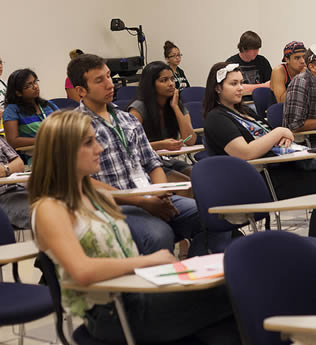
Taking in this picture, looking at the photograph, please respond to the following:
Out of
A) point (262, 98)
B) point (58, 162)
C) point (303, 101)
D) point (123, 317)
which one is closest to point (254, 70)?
point (262, 98)

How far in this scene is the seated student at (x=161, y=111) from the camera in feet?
14.6

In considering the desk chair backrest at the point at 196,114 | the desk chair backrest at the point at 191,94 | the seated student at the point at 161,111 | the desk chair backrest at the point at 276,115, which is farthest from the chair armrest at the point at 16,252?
the desk chair backrest at the point at 191,94

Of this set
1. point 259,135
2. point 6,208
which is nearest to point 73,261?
point 6,208

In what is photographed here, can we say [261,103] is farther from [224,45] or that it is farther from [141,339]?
[141,339]

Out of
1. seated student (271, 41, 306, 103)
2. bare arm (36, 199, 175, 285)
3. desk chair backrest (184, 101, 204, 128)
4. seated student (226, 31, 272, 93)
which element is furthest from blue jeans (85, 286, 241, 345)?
seated student (226, 31, 272, 93)

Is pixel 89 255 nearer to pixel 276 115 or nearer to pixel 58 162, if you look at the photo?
pixel 58 162

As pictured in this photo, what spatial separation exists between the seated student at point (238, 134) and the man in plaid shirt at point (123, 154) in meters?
0.59

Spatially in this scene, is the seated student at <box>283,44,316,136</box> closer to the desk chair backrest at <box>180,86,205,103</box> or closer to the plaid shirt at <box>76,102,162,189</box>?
the plaid shirt at <box>76,102,162,189</box>

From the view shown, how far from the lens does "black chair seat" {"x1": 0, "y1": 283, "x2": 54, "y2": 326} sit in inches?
95.4

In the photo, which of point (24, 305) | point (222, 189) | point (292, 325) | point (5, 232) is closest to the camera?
point (292, 325)

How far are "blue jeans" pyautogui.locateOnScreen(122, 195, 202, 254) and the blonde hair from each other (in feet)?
1.41

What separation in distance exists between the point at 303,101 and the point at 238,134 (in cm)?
110

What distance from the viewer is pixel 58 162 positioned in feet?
6.54

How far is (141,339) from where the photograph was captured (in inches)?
76.0
